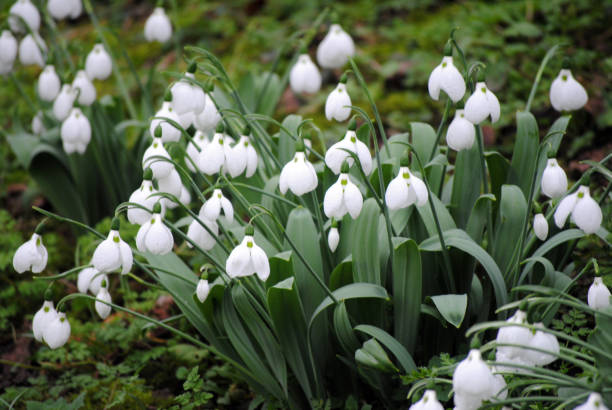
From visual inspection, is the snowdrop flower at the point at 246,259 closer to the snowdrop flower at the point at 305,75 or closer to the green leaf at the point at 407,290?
the green leaf at the point at 407,290

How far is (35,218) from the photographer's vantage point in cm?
323

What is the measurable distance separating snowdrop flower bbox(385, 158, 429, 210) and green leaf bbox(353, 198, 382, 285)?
23cm

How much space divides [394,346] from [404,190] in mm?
458

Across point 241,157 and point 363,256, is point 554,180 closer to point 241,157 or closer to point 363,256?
point 363,256

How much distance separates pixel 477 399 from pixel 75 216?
7.48 ft

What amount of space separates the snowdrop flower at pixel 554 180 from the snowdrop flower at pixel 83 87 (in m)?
1.83

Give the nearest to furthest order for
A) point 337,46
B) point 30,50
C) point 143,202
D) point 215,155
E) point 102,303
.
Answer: point 143,202
point 215,155
point 102,303
point 337,46
point 30,50

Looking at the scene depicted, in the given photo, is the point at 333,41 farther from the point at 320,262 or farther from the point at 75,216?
the point at 75,216

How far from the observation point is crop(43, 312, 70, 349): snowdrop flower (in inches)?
66.6

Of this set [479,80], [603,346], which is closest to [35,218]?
[479,80]

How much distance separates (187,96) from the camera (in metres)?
1.77

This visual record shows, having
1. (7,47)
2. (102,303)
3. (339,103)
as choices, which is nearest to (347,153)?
(339,103)

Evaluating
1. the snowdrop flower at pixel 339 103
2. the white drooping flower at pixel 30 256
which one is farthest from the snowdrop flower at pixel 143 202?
the snowdrop flower at pixel 339 103

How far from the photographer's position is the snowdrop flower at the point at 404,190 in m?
1.49
